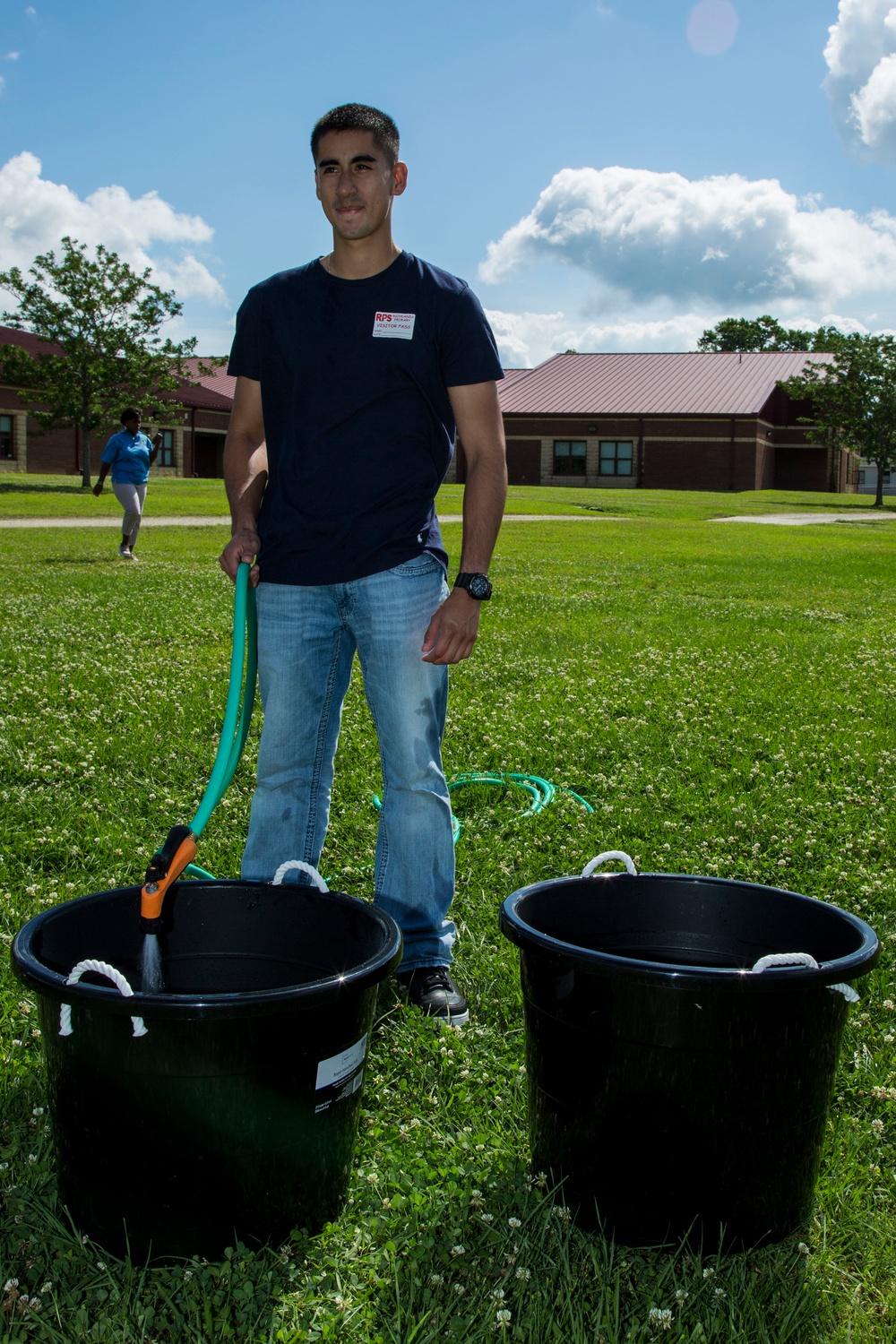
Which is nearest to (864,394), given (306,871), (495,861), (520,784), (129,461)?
(129,461)

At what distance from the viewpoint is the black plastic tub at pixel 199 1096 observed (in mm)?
2006

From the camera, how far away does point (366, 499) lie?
10.2ft

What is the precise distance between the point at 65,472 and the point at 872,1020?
51462 millimetres

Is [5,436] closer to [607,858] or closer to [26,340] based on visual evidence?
[26,340]

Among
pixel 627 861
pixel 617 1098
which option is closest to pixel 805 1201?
pixel 617 1098

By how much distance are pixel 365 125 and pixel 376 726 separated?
1624 mm

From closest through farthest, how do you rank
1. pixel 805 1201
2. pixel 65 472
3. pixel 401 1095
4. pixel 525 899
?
pixel 805 1201 < pixel 525 899 < pixel 401 1095 < pixel 65 472

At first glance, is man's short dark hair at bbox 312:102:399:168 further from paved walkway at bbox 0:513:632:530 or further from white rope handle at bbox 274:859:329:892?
paved walkway at bbox 0:513:632:530

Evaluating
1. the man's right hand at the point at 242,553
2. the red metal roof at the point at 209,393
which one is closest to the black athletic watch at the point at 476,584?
the man's right hand at the point at 242,553

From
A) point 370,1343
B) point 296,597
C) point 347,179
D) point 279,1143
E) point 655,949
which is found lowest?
point 370,1343

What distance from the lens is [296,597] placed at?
10.3ft

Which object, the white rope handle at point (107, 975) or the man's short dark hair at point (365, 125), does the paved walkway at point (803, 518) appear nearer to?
the man's short dark hair at point (365, 125)

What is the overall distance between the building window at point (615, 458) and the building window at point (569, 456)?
1.06 meters

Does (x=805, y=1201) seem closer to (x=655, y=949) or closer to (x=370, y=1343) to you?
(x=655, y=949)
